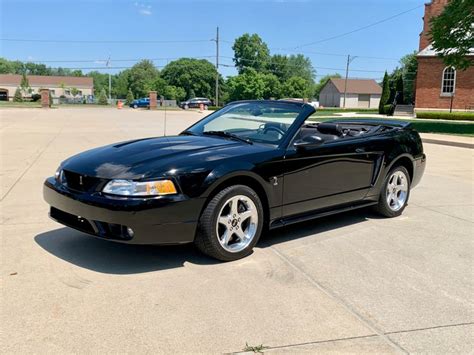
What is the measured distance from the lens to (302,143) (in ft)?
15.7

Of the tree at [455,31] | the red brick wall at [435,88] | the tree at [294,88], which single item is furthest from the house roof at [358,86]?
the tree at [455,31]

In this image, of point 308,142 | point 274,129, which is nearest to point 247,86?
point 274,129

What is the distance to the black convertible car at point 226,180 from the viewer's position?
3.83 meters

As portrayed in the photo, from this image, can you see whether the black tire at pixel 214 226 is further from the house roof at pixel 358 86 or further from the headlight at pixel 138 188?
the house roof at pixel 358 86

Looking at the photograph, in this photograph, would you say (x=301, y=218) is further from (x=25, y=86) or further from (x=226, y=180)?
(x=25, y=86)

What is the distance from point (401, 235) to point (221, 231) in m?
2.27

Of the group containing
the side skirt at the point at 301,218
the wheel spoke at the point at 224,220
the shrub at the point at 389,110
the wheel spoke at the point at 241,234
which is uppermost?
the shrub at the point at 389,110

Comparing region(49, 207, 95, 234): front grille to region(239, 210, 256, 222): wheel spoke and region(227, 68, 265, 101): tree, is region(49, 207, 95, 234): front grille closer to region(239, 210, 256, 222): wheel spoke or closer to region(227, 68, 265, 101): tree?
region(239, 210, 256, 222): wheel spoke

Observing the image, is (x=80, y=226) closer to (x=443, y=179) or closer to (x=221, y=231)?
(x=221, y=231)

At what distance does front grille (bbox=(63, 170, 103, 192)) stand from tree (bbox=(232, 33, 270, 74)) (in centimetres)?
10343

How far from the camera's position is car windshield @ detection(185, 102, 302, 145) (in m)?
4.96

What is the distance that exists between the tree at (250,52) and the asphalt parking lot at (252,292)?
337 feet

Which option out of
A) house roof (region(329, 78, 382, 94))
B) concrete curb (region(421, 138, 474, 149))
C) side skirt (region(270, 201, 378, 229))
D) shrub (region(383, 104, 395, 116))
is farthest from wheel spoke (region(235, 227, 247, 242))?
house roof (region(329, 78, 382, 94))

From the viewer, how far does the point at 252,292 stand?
12.0 feet
